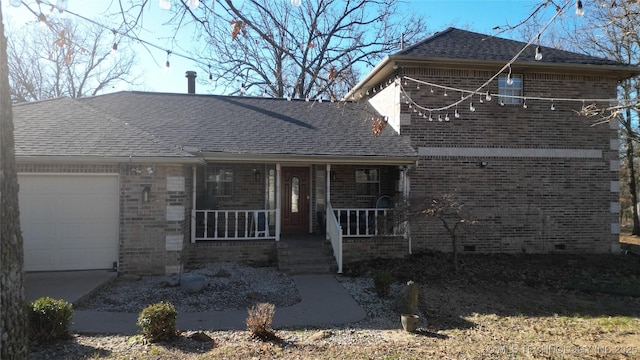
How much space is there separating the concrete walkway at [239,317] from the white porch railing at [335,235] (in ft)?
6.73

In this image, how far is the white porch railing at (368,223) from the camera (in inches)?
419

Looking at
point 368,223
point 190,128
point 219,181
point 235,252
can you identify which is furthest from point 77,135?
point 368,223

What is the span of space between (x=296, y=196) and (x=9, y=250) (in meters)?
9.66

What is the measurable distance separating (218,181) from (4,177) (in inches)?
346

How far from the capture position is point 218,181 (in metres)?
12.1

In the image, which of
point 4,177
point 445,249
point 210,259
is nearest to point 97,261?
point 210,259

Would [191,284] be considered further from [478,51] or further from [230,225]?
[478,51]

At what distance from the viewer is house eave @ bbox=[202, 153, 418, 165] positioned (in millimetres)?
10062

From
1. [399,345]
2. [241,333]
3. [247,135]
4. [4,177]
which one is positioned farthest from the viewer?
[247,135]

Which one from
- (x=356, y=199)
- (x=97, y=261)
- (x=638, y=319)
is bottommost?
(x=638, y=319)

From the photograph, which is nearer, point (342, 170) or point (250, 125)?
point (250, 125)

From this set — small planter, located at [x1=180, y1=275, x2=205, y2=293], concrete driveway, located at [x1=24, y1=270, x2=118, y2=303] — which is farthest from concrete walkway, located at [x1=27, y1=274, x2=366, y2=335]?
small planter, located at [x1=180, y1=275, x2=205, y2=293]

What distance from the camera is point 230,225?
39.7 feet

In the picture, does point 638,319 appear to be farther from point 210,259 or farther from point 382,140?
point 210,259
